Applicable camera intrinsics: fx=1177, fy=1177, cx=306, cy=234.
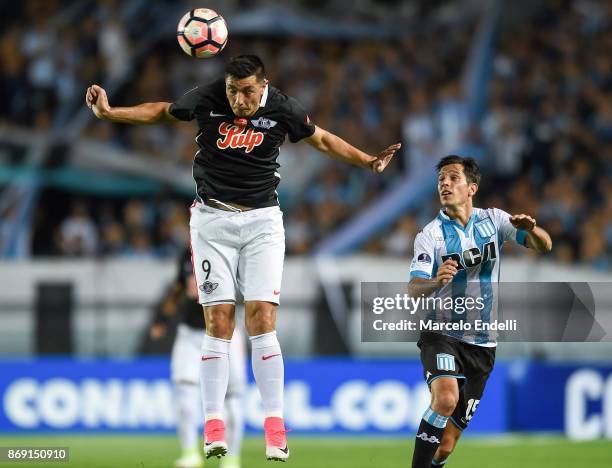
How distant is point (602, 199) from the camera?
1728 centimetres

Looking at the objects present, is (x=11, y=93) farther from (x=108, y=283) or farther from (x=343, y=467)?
(x=343, y=467)

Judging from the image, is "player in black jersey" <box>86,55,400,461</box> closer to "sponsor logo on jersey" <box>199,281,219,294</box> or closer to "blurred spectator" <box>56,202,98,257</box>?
"sponsor logo on jersey" <box>199,281,219,294</box>

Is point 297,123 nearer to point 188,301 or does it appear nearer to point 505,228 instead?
point 505,228

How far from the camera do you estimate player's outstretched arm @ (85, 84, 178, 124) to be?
7.50 m

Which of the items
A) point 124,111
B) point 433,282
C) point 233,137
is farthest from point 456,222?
point 124,111

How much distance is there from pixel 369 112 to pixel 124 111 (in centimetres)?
1202

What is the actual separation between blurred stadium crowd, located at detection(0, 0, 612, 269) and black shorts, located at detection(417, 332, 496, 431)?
326 inches

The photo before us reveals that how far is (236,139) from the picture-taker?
7.65 meters

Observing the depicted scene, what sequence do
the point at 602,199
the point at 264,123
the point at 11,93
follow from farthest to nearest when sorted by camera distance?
the point at 11,93
the point at 602,199
the point at 264,123

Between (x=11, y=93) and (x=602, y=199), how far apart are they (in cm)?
939

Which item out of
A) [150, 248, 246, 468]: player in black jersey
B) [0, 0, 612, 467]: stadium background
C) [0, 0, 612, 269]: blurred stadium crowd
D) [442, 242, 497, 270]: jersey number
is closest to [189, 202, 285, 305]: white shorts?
[442, 242, 497, 270]: jersey number

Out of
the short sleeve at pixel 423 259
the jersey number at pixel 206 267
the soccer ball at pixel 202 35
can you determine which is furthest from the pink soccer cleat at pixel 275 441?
the soccer ball at pixel 202 35

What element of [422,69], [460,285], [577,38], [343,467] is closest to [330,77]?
[422,69]

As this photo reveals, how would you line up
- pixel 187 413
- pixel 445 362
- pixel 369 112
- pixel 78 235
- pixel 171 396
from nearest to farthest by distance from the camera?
pixel 445 362, pixel 187 413, pixel 171 396, pixel 78 235, pixel 369 112
